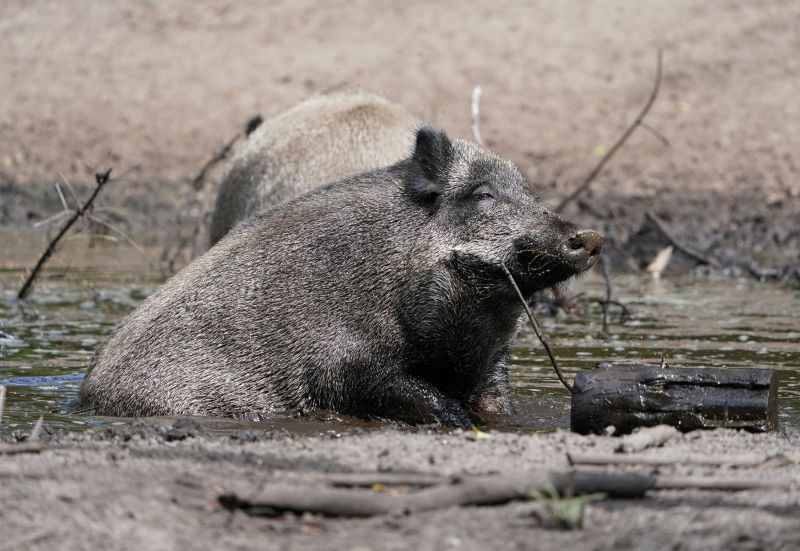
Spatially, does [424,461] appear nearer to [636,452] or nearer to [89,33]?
[636,452]

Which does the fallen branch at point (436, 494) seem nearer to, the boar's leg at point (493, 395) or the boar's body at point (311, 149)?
the boar's leg at point (493, 395)

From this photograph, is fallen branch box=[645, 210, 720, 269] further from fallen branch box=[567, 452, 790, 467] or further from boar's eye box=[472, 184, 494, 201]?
fallen branch box=[567, 452, 790, 467]

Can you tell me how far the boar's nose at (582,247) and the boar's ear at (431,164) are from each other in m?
0.85

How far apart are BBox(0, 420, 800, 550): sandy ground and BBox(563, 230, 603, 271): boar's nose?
62.9 inches

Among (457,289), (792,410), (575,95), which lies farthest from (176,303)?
(575,95)

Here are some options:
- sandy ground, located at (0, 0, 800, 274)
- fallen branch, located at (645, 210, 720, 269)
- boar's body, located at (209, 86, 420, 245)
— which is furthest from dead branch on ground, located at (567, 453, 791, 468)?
sandy ground, located at (0, 0, 800, 274)

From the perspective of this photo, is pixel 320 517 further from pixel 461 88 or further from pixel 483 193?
pixel 461 88

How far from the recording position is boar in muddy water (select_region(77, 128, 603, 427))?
23.3 ft

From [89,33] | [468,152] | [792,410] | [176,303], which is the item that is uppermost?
[89,33]

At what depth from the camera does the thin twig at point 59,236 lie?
29.2 feet

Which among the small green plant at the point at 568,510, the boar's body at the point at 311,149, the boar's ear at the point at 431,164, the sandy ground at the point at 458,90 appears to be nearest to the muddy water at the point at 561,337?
the boar's ear at the point at 431,164

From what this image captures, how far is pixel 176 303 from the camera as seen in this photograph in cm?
738

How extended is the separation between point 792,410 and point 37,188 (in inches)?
492

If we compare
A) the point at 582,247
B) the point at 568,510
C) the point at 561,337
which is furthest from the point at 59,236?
the point at 568,510
